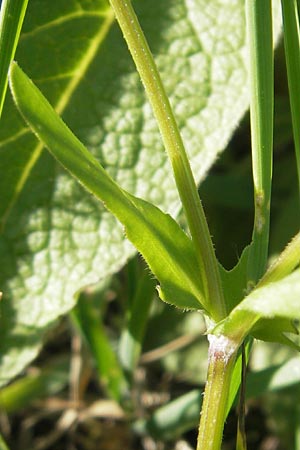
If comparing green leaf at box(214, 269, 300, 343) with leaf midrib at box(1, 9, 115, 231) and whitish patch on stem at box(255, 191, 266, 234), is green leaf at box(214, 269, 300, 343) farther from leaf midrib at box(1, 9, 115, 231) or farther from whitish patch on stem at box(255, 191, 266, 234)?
leaf midrib at box(1, 9, 115, 231)

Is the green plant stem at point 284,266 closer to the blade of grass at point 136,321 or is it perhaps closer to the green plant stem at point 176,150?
the green plant stem at point 176,150

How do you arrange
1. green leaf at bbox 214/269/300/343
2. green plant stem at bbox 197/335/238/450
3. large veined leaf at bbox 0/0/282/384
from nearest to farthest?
green leaf at bbox 214/269/300/343
green plant stem at bbox 197/335/238/450
large veined leaf at bbox 0/0/282/384

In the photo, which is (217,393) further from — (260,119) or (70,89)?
(70,89)

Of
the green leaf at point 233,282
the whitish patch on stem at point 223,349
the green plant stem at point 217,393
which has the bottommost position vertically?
the green plant stem at point 217,393

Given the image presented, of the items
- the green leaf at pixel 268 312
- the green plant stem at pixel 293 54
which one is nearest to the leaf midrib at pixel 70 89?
the green plant stem at pixel 293 54

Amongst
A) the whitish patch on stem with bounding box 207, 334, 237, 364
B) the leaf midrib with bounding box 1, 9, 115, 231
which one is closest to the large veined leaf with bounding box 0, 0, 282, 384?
the leaf midrib with bounding box 1, 9, 115, 231

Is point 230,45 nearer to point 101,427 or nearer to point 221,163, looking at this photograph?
point 221,163
